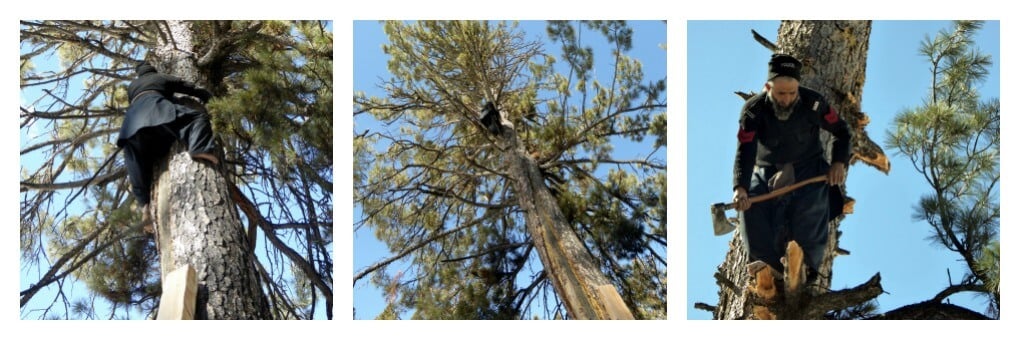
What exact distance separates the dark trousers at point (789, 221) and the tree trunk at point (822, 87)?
43 millimetres

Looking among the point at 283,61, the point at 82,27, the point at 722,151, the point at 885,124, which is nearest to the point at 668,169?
the point at 722,151

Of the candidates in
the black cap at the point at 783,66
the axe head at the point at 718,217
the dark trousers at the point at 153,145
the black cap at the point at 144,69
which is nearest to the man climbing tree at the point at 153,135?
the dark trousers at the point at 153,145

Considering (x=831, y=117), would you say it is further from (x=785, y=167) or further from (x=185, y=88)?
(x=185, y=88)

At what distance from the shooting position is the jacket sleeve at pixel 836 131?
420 centimetres

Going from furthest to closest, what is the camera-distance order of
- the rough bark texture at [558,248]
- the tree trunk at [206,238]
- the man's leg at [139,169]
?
the rough bark texture at [558,248] < the man's leg at [139,169] < the tree trunk at [206,238]

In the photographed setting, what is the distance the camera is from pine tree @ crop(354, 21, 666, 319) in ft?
13.9

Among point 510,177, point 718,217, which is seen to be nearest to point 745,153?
point 718,217

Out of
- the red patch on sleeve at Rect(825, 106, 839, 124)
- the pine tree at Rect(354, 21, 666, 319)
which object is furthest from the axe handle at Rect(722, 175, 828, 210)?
the pine tree at Rect(354, 21, 666, 319)

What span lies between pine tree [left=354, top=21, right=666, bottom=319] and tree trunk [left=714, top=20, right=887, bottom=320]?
260 mm

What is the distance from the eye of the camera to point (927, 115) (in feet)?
13.9

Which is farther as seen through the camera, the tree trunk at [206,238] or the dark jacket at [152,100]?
the dark jacket at [152,100]

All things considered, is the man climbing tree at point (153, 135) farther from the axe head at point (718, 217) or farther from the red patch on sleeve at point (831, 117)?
the red patch on sleeve at point (831, 117)
